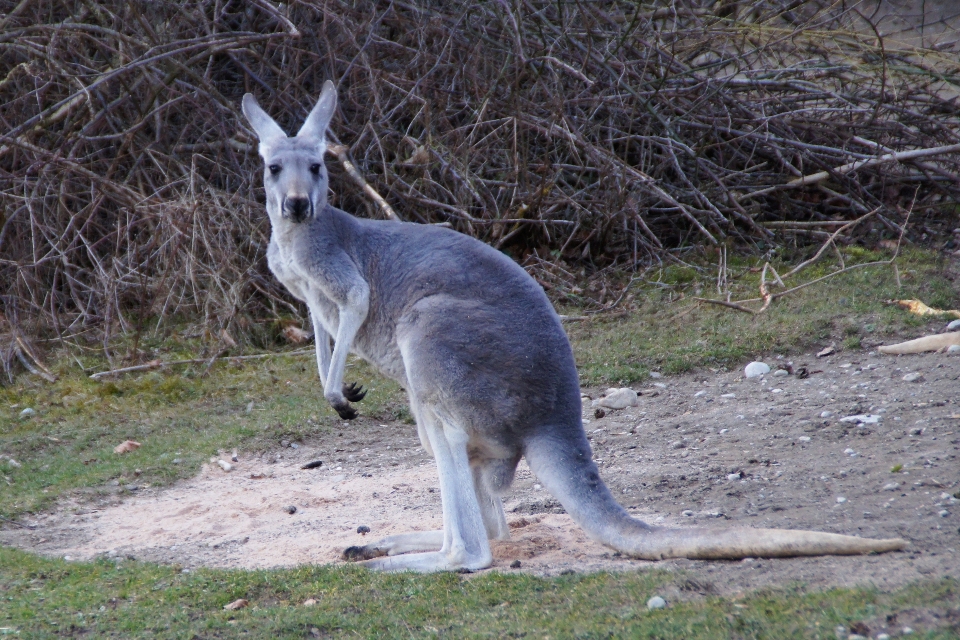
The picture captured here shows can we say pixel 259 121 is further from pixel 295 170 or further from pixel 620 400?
pixel 620 400

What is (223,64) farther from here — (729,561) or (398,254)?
(729,561)

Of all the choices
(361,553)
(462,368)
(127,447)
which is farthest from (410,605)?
(127,447)

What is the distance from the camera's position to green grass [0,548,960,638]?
254 centimetres

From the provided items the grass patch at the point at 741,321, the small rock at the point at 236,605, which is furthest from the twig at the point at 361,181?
the small rock at the point at 236,605

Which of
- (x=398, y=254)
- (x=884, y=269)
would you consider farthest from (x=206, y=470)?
(x=884, y=269)

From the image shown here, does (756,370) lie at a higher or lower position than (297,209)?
lower

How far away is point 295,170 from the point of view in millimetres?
3871

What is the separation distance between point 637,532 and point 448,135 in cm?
528

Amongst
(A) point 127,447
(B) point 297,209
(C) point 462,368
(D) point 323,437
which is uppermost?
(B) point 297,209

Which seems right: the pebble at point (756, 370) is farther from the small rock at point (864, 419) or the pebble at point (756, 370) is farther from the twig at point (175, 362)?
the twig at point (175, 362)

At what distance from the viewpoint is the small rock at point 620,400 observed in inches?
226

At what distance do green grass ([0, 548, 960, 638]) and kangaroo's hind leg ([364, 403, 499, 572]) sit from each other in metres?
0.09

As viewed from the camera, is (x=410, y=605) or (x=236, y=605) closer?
(x=410, y=605)

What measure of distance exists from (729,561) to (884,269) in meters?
4.91
